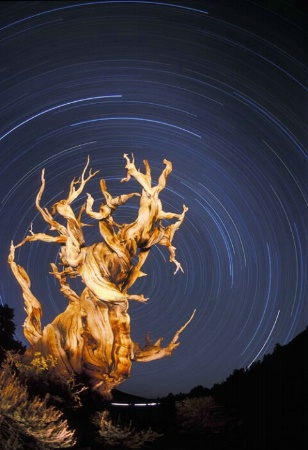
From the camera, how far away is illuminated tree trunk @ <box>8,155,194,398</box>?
1638 cm

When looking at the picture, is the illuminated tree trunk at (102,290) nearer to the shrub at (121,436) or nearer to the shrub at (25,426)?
the shrub at (121,436)

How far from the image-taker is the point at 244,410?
48.3 ft

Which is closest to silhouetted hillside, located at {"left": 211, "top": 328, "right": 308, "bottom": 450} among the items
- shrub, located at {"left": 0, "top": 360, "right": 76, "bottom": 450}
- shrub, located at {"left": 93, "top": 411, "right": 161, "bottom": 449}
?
shrub, located at {"left": 93, "top": 411, "right": 161, "bottom": 449}

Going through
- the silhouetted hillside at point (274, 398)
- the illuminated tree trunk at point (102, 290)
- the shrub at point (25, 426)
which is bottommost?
the silhouetted hillside at point (274, 398)

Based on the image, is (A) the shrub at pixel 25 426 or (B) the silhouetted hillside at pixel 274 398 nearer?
(A) the shrub at pixel 25 426

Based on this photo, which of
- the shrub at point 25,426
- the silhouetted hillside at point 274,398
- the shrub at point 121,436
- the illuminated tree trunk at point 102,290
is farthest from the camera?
the illuminated tree trunk at point 102,290

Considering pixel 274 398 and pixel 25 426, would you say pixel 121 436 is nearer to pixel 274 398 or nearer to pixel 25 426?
pixel 25 426

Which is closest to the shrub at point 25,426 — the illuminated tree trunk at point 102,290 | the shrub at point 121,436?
the shrub at point 121,436

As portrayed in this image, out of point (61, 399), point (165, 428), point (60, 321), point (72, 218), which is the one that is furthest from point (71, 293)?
point (165, 428)

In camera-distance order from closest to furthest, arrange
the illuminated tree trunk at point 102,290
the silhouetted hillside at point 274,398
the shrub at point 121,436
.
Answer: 1. the silhouetted hillside at point 274,398
2. the shrub at point 121,436
3. the illuminated tree trunk at point 102,290

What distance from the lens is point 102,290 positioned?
16.2m

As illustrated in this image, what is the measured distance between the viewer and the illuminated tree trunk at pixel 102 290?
1638 cm

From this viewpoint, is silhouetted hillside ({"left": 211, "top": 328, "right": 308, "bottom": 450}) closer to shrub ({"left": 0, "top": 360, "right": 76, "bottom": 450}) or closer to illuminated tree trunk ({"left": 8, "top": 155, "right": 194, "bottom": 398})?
illuminated tree trunk ({"left": 8, "top": 155, "right": 194, "bottom": 398})

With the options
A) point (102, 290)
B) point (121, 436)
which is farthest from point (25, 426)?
point (102, 290)
